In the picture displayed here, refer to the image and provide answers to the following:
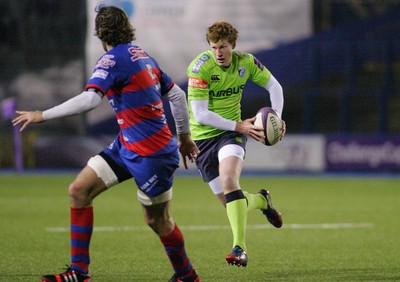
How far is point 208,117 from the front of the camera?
7.83m

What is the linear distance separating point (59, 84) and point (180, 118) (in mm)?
17304

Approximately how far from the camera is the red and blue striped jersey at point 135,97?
604cm

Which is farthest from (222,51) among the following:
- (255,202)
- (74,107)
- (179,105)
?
(74,107)

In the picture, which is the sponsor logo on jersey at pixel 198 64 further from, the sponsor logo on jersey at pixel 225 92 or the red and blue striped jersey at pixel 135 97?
the red and blue striped jersey at pixel 135 97

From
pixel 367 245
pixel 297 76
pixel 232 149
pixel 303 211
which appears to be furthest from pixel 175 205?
pixel 297 76

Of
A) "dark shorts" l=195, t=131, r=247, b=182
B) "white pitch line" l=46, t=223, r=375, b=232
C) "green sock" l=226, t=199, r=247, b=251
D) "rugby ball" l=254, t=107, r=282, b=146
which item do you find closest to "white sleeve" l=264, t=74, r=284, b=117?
"dark shorts" l=195, t=131, r=247, b=182

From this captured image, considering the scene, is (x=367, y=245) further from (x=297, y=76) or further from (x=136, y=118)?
(x=297, y=76)

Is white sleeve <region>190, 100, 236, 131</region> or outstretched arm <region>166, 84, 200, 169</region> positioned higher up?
outstretched arm <region>166, 84, 200, 169</region>

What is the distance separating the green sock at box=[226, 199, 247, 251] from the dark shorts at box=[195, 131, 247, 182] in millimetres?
635

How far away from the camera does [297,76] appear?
920 inches

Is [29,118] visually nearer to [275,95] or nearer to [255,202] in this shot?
[255,202]

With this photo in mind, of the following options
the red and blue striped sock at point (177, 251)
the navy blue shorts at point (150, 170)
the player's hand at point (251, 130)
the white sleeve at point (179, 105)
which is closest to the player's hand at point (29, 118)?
the navy blue shorts at point (150, 170)

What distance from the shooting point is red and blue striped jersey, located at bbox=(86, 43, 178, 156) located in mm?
6039

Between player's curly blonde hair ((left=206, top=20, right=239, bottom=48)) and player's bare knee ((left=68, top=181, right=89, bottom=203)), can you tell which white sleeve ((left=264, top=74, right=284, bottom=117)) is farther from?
player's bare knee ((left=68, top=181, right=89, bottom=203))
